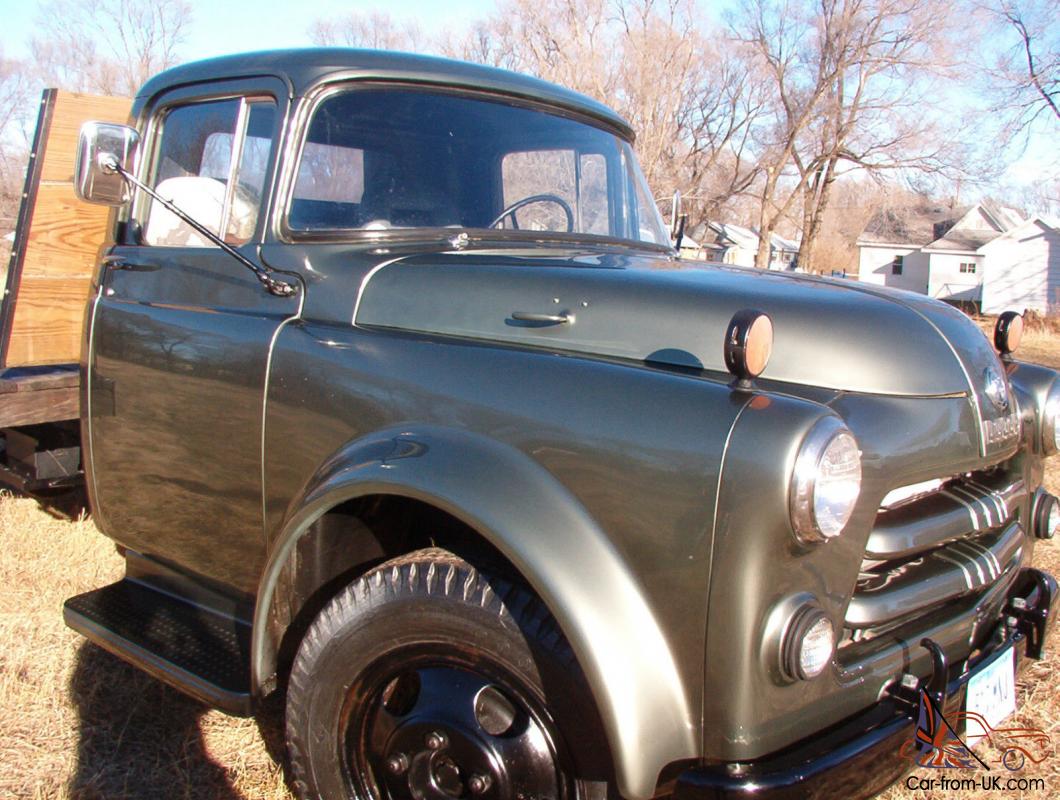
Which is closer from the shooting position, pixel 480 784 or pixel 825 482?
pixel 825 482

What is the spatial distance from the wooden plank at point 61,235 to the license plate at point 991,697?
363 cm

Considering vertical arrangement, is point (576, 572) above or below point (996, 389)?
below

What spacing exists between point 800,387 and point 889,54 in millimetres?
30381

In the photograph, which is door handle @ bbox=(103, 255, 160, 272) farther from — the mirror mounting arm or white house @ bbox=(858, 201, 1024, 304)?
white house @ bbox=(858, 201, 1024, 304)

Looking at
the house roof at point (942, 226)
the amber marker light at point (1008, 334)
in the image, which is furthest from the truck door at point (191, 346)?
the house roof at point (942, 226)

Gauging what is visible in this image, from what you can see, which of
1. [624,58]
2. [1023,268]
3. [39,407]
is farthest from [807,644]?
[1023,268]

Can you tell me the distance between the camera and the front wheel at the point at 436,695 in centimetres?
189

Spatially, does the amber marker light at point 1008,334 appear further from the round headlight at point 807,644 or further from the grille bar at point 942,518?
the round headlight at point 807,644

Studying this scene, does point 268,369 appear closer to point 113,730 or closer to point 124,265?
point 124,265

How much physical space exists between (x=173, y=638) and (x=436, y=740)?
1088 millimetres

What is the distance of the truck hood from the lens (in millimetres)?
2037

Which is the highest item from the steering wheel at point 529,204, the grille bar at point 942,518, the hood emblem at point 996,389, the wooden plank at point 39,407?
the steering wheel at point 529,204

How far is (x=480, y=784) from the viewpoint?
196 centimetres

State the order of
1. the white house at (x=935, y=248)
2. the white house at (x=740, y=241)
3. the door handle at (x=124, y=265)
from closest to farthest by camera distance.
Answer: the door handle at (x=124, y=265)
the white house at (x=740, y=241)
the white house at (x=935, y=248)
